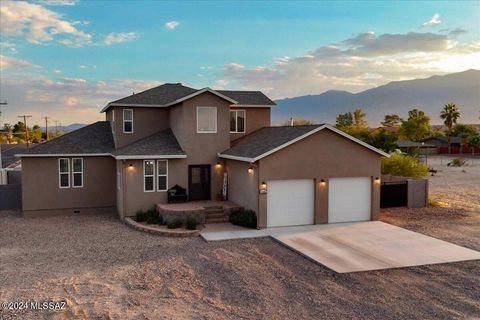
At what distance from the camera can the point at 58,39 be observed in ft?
83.7

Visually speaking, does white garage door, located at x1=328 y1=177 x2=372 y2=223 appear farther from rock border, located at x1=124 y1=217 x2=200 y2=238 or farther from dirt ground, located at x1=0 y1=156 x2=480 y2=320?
rock border, located at x1=124 y1=217 x2=200 y2=238

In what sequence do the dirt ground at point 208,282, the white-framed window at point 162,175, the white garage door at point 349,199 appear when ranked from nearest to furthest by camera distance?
the dirt ground at point 208,282, the white garage door at point 349,199, the white-framed window at point 162,175

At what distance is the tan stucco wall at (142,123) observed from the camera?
19.6m

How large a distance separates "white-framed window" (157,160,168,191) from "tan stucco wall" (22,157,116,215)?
10.5 feet

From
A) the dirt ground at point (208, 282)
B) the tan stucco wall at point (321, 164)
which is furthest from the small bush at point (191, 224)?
the tan stucco wall at point (321, 164)

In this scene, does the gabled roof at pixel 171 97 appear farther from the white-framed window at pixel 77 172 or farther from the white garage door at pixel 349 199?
the white garage door at pixel 349 199

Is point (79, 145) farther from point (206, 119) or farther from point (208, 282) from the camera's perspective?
point (208, 282)

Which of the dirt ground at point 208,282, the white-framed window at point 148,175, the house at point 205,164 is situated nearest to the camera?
the dirt ground at point 208,282

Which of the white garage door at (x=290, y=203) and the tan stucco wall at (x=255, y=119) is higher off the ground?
the tan stucco wall at (x=255, y=119)

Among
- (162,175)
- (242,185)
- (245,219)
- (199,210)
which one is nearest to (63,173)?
(162,175)

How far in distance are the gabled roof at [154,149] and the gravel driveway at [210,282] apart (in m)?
4.00

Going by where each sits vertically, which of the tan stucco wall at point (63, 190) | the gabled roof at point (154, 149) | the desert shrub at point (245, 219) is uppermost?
the gabled roof at point (154, 149)

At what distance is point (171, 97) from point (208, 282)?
12.8 m

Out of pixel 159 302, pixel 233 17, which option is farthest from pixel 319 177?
pixel 233 17
